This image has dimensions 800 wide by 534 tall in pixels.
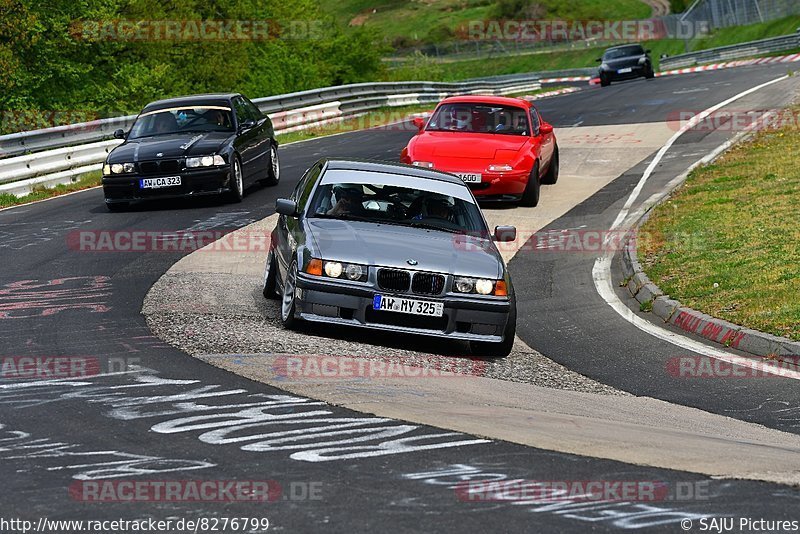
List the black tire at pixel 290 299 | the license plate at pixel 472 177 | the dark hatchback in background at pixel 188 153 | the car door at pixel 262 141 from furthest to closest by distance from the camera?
the car door at pixel 262 141, the license plate at pixel 472 177, the dark hatchback in background at pixel 188 153, the black tire at pixel 290 299

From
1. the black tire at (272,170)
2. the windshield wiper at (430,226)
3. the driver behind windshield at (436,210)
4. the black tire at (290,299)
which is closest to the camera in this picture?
the black tire at (290,299)

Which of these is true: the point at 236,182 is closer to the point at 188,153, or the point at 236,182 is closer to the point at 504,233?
the point at 188,153

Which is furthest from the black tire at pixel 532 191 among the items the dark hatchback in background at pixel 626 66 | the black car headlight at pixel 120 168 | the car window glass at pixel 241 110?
the dark hatchback in background at pixel 626 66

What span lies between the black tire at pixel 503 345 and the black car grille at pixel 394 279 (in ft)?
2.66

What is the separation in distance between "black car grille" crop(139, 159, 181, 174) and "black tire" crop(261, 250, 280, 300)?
6.07 meters

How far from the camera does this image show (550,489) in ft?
20.0

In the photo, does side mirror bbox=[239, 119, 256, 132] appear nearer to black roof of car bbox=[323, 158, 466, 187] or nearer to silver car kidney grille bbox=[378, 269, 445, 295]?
black roof of car bbox=[323, 158, 466, 187]

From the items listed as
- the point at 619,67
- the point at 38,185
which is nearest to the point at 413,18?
the point at 619,67

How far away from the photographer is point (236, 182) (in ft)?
62.0

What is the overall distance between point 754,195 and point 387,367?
11.2m

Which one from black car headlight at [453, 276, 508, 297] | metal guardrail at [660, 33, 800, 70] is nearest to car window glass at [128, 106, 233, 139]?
black car headlight at [453, 276, 508, 297]

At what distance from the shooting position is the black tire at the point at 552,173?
21.9 metres

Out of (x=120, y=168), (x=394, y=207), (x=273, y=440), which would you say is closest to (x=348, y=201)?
(x=394, y=207)

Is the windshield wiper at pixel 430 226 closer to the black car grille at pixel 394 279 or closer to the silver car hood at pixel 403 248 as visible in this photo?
the silver car hood at pixel 403 248
